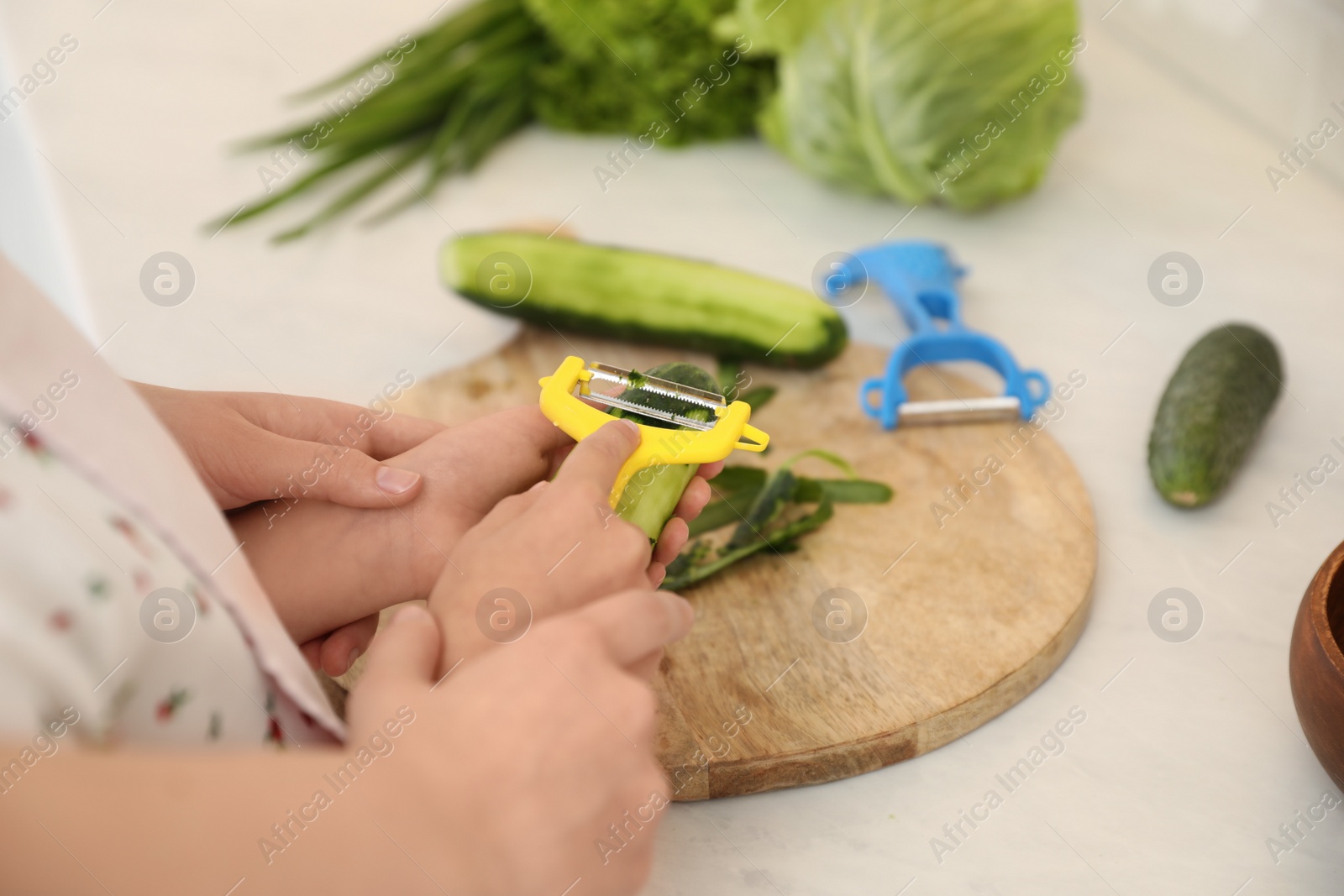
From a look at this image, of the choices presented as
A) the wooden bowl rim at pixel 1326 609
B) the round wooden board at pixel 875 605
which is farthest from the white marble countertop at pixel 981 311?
the wooden bowl rim at pixel 1326 609

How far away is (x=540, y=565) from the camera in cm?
67

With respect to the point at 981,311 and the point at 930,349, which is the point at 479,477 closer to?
the point at 930,349

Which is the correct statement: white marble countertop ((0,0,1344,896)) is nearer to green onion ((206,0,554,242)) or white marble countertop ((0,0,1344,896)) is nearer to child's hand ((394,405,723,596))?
green onion ((206,0,554,242))

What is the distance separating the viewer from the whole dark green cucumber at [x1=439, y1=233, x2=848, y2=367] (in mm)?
1188

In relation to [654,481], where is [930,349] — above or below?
above

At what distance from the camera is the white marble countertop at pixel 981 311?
2.58 feet

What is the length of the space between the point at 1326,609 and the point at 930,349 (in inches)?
21.1

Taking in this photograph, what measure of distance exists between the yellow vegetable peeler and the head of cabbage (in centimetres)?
80

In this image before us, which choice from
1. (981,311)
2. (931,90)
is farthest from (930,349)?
(931,90)

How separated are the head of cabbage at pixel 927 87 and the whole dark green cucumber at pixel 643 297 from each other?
16.2 inches

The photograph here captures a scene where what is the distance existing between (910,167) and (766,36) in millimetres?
286

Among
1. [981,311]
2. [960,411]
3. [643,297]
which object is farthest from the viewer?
[981,311]

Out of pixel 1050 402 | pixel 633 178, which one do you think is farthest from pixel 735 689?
pixel 633 178

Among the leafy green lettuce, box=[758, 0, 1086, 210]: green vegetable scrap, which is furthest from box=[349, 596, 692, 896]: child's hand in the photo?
the leafy green lettuce
